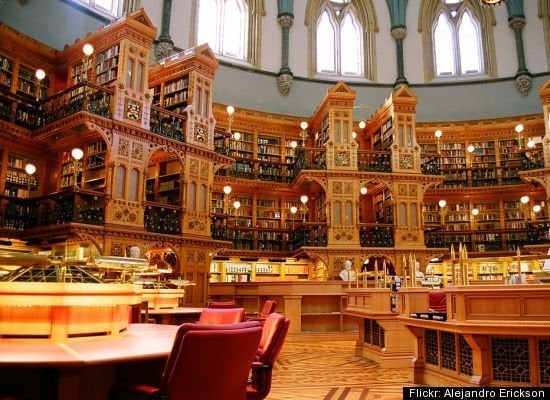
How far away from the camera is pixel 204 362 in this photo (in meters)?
2.21

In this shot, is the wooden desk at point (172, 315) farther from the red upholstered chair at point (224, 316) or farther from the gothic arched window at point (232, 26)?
the gothic arched window at point (232, 26)

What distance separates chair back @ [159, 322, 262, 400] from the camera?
2184mm

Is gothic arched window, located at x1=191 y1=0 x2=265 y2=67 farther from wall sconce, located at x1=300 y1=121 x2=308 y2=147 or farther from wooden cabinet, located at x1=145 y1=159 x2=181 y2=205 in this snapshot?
wooden cabinet, located at x1=145 y1=159 x2=181 y2=205

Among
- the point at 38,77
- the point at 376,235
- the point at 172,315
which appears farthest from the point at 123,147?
the point at 376,235

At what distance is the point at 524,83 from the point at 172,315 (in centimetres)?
1667

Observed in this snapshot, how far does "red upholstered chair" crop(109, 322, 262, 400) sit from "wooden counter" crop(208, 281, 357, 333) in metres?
9.53

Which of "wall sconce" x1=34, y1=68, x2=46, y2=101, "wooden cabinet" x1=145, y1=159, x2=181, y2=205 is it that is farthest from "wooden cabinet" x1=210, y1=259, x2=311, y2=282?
"wall sconce" x1=34, y1=68, x2=46, y2=101

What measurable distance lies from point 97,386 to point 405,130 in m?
15.2

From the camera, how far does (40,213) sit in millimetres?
11281

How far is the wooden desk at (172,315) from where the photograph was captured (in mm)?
7239

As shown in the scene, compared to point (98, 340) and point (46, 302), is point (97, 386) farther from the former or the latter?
point (46, 302)

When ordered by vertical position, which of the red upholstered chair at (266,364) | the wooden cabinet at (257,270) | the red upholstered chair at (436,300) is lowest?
the red upholstered chair at (266,364)

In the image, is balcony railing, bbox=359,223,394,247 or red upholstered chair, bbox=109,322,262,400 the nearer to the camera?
red upholstered chair, bbox=109,322,262,400

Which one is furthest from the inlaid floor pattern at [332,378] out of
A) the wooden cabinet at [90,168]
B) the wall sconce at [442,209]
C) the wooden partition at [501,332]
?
the wall sconce at [442,209]
